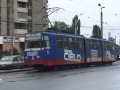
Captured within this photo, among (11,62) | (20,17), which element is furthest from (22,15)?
(11,62)

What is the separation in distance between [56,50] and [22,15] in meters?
61.2

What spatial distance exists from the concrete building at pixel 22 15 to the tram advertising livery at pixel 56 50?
4538 cm

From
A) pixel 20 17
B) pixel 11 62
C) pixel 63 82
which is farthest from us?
pixel 20 17

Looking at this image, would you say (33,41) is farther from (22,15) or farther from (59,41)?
(22,15)

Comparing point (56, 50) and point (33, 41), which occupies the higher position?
point (33, 41)

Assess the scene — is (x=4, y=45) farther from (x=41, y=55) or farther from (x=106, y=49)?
(x=41, y=55)

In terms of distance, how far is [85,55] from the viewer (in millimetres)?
43094

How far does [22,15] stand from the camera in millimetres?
96688

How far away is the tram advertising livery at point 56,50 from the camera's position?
35.3 meters

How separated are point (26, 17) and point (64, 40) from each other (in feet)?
201

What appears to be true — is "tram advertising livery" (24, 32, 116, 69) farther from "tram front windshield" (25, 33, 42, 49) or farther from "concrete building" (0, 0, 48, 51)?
"concrete building" (0, 0, 48, 51)

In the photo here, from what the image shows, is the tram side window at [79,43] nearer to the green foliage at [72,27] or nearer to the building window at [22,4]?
the green foliage at [72,27]

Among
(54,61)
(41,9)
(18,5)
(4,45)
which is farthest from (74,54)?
(41,9)

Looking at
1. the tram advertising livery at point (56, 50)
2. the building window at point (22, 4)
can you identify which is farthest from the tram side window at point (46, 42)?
the building window at point (22, 4)
